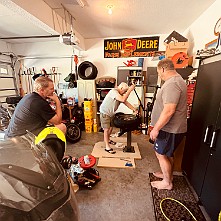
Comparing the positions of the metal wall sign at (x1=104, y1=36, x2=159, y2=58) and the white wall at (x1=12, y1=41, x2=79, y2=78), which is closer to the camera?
the metal wall sign at (x1=104, y1=36, x2=159, y2=58)

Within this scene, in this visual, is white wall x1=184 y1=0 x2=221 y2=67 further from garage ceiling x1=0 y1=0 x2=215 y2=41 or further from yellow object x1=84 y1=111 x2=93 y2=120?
yellow object x1=84 y1=111 x2=93 y2=120

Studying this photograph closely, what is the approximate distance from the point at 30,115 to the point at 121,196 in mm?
1516

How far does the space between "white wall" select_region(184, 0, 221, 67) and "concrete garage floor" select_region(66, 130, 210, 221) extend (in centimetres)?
231

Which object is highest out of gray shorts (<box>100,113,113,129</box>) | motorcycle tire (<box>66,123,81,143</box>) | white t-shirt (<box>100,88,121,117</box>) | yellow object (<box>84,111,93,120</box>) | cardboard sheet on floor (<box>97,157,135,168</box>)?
white t-shirt (<box>100,88,121,117</box>)

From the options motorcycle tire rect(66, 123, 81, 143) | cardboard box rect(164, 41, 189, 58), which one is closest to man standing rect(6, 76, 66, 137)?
motorcycle tire rect(66, 123, 81, 143)

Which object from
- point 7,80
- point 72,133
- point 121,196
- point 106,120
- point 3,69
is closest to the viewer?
point 121,196

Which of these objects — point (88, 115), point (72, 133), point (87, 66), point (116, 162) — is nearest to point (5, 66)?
point (87, 66)

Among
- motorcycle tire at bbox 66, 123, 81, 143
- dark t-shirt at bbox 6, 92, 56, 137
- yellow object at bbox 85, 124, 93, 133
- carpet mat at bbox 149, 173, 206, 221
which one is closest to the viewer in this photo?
carpet mat at bbox 149, 173, 206, 221

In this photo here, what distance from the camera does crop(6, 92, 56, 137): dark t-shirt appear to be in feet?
5.46

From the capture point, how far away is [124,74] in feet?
13.9

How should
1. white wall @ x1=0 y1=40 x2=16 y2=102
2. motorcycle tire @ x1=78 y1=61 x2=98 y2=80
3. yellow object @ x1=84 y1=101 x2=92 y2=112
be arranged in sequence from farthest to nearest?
white wall @ x1=0 y1=40 x2=16 y2=102
motorcycle tire @ x1=78 y1=61 x2=98 y2=80
yellow object @ x1=84 y1=101 x2=92 y2=112

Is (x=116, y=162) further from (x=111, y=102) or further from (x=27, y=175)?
(x=27, y=175)

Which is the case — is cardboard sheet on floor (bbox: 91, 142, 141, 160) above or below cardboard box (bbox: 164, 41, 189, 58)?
below

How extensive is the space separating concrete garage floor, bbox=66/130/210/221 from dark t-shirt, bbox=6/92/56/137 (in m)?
1.06
